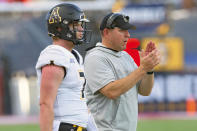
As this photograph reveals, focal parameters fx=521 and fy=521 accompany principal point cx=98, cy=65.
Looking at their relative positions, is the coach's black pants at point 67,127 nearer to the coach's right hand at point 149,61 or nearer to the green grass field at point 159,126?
the coach's right hand at point 149,61

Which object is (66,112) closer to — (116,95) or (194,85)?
(116,95)

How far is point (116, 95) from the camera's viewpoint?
451 cm

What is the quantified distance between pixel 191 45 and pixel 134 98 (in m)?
14.8

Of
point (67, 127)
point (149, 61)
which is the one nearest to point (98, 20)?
point (149, 61)

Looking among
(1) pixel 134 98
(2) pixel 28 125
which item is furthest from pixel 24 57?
(1) pixel 134 98

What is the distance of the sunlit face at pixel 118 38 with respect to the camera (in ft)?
15.7

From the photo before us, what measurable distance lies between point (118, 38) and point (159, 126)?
8.04 metres

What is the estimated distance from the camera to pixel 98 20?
15438 mm

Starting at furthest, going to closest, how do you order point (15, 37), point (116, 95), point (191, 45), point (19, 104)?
point (191, 45)
point (15, 37)
point (19, 104)
point (116, 95)

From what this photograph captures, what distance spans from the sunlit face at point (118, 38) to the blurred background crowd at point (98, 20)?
11.1m

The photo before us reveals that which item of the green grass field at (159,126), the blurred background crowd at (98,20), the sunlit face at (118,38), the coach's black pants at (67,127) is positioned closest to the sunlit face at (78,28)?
the coach's black pants at (67,127)

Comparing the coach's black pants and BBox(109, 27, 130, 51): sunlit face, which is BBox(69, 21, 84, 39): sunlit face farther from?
BBox(109, 27, 130, 51): sunlit face

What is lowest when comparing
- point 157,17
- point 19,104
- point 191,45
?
point 19,104

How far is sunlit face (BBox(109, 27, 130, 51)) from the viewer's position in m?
4.80
